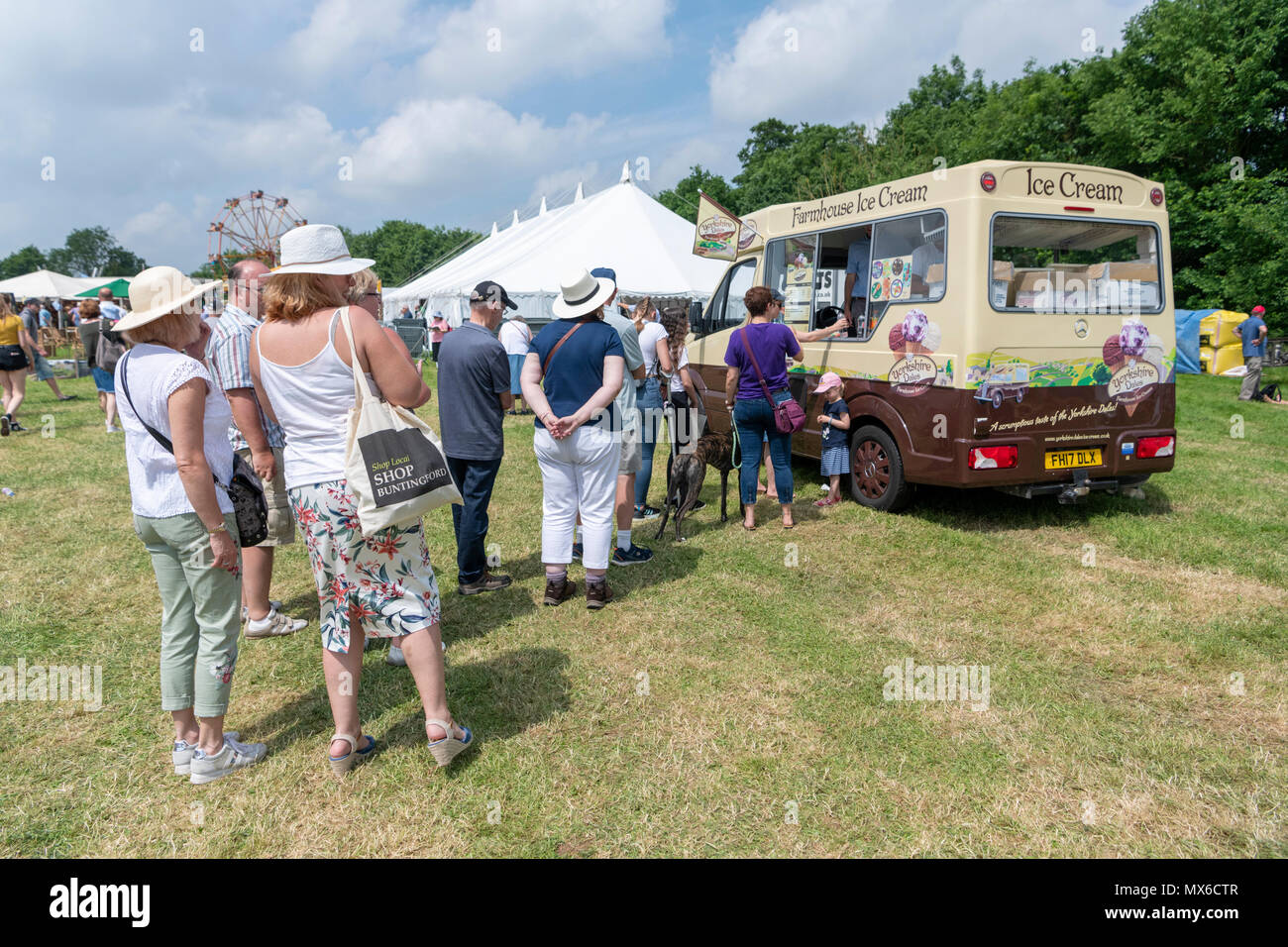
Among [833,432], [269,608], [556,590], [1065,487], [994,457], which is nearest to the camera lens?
[269,608]

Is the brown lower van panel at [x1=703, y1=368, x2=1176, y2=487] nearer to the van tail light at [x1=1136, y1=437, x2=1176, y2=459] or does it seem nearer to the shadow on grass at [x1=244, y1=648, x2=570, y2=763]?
the van tail light at [x1=1136, y1=437, x2=1176, y2=459]

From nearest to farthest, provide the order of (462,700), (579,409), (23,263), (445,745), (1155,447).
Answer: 1. (445,745)
2. (462,700)
3. (579,409)
4. (1155,447)
5. (23,263)

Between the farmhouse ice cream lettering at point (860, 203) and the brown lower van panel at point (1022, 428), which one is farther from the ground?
the farmhouse ice cream lettering at point (860, 203)

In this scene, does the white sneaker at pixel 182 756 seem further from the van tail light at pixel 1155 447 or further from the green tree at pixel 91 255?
the green tree at pixel 91 255

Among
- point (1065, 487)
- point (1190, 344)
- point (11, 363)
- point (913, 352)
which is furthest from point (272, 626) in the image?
Answer: point (1190, 344)

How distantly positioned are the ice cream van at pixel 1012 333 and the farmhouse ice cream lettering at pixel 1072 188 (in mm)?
11

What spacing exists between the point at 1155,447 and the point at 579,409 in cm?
478

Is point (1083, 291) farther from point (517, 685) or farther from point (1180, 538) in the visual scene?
point (517, 685)

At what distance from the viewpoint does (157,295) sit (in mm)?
2846

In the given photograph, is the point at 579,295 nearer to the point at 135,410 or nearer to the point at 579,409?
the point at 579,409

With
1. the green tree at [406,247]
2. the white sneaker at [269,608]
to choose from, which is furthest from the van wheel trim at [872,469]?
the green tree at [406,247]

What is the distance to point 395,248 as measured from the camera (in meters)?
108

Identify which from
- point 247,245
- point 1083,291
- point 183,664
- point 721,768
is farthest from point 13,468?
point 247,245

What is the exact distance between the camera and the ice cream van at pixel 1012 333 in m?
5.71
